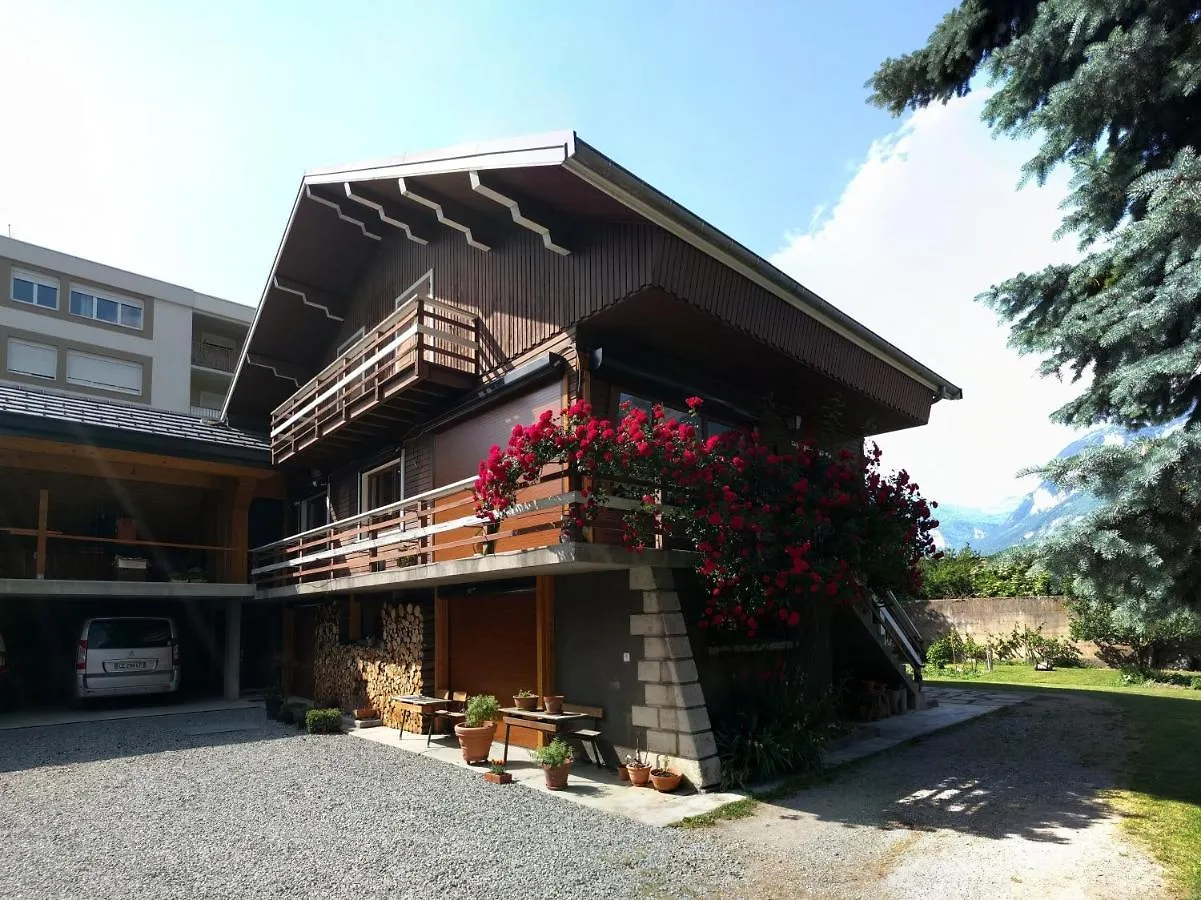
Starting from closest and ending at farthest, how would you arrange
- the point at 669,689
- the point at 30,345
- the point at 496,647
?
the point at 669,689
the point at 496,647
the point at 30,345

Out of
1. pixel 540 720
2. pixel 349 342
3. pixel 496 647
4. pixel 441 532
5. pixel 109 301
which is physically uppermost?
pixel 109 301

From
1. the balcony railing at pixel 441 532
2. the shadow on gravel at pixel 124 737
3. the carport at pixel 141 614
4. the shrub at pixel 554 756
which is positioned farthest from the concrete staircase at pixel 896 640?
the carport at pixel 141 614

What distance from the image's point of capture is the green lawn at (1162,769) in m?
6.65

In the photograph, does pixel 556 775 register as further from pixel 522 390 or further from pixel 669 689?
pixel 522 390

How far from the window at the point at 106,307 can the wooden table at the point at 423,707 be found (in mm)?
32434

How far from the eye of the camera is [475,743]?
10250 mm

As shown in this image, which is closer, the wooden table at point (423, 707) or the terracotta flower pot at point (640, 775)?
the terracotta flower pot at point (640, 775)

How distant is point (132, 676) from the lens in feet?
50.8

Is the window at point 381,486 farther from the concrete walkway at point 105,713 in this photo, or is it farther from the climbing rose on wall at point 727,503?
the climbing rose on wall at point 727,503

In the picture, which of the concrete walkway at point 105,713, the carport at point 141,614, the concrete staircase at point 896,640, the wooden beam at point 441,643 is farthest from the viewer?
the carport at point 141,614

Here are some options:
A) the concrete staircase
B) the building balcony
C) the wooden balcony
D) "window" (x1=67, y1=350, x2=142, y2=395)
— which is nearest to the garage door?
the building balcony

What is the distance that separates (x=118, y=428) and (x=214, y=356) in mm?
28455

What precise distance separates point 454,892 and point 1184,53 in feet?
29.2

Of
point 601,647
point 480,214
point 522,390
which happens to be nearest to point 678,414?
point 522,390
